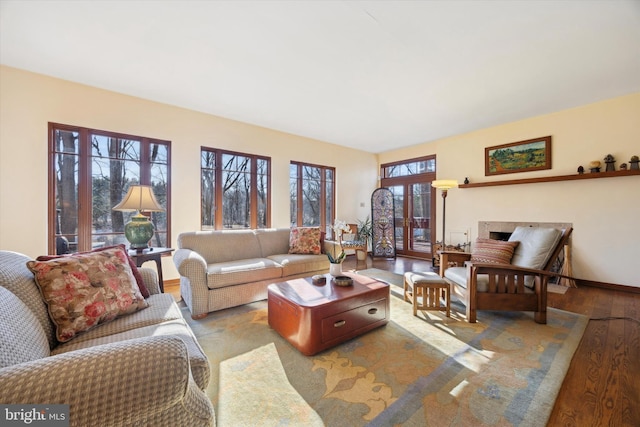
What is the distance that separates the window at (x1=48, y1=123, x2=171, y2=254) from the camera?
9.89 feet

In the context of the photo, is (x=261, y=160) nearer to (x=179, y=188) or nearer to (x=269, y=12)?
(x=179, y=188)

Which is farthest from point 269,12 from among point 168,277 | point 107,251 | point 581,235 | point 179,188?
point 581,235

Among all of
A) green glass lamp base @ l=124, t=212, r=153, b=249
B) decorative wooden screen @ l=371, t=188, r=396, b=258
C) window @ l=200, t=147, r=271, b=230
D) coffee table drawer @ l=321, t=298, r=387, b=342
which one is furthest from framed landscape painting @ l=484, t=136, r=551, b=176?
green glass lamp base @ l=124, t=212, r=153, b=249

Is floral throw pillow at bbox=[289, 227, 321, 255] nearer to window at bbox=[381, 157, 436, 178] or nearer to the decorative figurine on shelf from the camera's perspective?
window at bbox=[381, 157, 436, 178]

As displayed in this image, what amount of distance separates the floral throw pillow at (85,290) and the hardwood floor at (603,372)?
245cm

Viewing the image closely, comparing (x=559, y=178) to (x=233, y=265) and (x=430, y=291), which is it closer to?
(x=430, y=291)

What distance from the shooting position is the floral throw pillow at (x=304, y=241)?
3676 mm

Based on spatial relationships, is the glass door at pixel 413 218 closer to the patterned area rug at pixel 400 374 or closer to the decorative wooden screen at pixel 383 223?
the decorative wooden screen at pixel 383 223

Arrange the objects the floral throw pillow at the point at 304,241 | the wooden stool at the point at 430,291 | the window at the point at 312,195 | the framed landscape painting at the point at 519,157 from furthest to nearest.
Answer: the window at the point at 312,195 < the framed landscape painting at the point at 519,157 < the floral throw pillow at the point at 304,241 < the wooden stool at the point at 430,291

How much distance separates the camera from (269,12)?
196 cm

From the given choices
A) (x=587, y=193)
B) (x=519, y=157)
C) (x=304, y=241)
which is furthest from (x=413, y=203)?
(x=304, y=241)

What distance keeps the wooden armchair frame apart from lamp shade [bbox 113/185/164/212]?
3272 millimetres

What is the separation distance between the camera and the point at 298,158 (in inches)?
201

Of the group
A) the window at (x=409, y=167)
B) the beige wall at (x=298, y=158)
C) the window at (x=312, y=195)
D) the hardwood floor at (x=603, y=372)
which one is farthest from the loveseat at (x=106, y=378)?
the window at (x=409, y=167)
